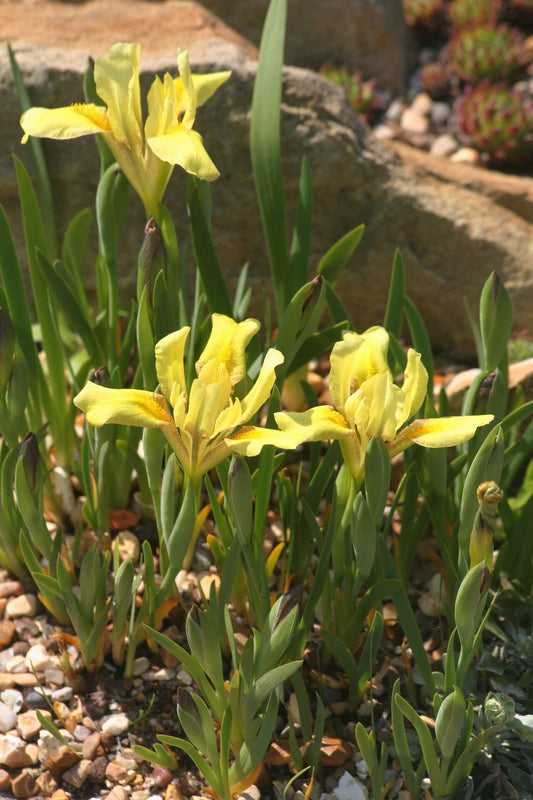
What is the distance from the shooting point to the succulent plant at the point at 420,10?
13.4 ft

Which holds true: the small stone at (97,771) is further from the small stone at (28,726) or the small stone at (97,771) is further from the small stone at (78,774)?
the small stone at (28,726)

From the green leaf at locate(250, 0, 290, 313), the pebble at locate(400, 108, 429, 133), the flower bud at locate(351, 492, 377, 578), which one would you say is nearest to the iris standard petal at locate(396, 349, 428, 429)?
the flower bud at locate(351, 492, 377, 578)

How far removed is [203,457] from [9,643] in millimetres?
715

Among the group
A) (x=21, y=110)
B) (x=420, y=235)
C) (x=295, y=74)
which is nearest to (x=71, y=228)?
(x=21, y=110)

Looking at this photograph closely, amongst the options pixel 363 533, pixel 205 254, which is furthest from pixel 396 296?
pixel 363 533

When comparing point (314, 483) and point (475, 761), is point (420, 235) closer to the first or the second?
point (314, 483)

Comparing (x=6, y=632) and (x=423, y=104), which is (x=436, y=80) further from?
(x=6, y=632)

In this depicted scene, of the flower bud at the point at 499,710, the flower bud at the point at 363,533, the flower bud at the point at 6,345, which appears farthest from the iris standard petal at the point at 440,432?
the flower bud at the point at 6,345

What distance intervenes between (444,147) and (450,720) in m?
2.85

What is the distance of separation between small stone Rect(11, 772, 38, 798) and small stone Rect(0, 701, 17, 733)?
0.33 feet

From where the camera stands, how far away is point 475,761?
1545 millimetres

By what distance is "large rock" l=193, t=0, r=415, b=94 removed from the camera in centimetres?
377

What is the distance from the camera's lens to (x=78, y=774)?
1519 millimetres

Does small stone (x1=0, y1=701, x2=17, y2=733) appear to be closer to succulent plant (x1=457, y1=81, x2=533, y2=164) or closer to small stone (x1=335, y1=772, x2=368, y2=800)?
small stone (x1=335, y1=772, x2=368, y2=800)
